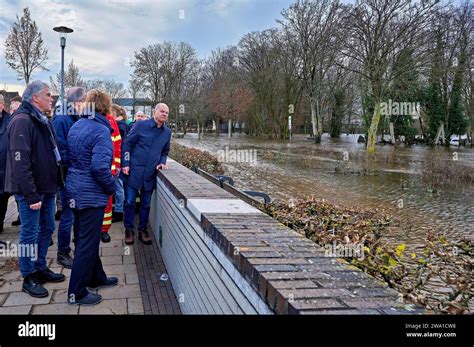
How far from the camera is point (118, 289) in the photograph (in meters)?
4.17

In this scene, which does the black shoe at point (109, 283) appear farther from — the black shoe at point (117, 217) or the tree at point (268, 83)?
the tree at point (268, 83)

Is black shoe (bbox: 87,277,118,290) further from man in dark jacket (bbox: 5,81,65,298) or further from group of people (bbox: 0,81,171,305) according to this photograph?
→ man in dark jacket (bbox: 5,81,65,298)

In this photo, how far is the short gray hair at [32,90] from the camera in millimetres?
3827

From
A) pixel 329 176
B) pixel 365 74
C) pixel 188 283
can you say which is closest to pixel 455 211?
pixel 329 176

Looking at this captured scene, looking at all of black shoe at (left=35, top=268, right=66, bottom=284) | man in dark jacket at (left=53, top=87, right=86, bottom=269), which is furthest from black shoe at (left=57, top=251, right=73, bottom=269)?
black shoe at (left=35, top=268, right=66, bottom=284)

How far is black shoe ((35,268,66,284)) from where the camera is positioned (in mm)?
4141

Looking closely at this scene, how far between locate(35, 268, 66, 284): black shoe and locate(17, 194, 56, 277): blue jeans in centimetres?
5

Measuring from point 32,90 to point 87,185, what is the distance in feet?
3.73

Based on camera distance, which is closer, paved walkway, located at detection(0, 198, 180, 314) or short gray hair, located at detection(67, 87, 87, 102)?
paved walkway, located at detection(0, 198, 180, 314)

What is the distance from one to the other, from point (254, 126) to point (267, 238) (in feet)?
186

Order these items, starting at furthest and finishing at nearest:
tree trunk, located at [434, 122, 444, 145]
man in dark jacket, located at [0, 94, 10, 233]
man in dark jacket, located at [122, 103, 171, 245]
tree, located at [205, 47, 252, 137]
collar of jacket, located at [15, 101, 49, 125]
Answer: tree, located at [205, 47, 252, 137], tree trunk, located at [434, 122, 444, 145], man in dark jacket, located at [0, 94, 10, 233], man in dark jacket, located at [122, 103, 171, 245], collar of jacket, located at [15, 101, 49, 125]

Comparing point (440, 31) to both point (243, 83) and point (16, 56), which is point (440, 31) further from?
point (243, 83)

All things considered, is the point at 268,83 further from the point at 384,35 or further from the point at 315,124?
the point at 384,35

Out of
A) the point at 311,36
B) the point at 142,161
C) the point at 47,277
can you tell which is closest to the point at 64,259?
the point at 47,277
